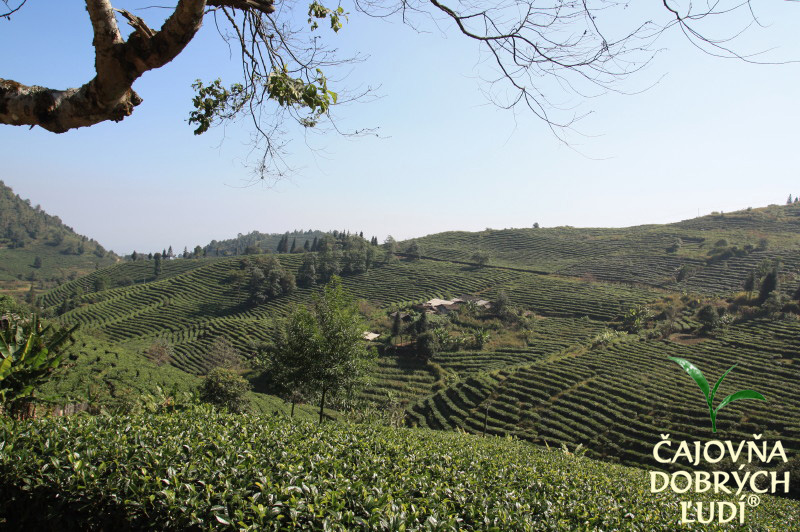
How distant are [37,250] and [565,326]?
185970 millimetres

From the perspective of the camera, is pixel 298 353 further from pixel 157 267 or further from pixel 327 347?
pixel 157 267

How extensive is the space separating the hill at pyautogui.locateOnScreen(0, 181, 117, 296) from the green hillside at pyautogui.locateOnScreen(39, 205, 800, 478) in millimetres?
40846

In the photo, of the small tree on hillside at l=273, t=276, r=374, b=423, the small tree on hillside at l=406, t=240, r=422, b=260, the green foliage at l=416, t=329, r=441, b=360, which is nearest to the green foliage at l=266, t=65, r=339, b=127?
the small tree on hillside at l=273, t=276, r=374, b=423

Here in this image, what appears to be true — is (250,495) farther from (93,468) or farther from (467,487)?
(467,487)

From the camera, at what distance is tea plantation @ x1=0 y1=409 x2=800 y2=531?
Result: 2.72 meters

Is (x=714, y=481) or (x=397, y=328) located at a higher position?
(x=714, y=481)

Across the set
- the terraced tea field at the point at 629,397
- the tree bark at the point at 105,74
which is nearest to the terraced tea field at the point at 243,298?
the terraced tea field at the point at 629,397

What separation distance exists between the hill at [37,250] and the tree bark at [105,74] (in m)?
138

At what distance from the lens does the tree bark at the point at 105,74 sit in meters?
2.38

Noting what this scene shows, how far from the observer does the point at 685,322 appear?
4656 cm

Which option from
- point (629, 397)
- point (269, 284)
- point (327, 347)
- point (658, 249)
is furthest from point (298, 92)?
point (658, 249)

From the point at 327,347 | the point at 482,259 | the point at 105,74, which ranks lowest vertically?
the point at 327,347

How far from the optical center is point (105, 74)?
2.44 m

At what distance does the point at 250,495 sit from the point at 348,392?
10705 mm
